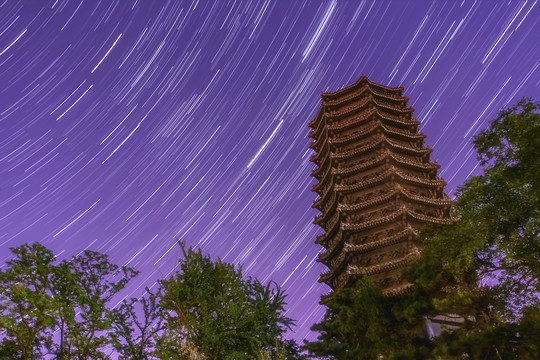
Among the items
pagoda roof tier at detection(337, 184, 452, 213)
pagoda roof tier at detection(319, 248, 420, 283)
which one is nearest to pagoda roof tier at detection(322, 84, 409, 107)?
pagoda roof tier at detection(337, 184, 452, 213)

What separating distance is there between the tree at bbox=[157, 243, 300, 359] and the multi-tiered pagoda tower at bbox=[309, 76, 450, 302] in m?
10.3

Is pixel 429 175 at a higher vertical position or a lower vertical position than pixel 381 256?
higher

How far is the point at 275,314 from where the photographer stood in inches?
714

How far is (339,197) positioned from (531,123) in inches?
Result: 767

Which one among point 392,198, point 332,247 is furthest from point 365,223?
point 332,247

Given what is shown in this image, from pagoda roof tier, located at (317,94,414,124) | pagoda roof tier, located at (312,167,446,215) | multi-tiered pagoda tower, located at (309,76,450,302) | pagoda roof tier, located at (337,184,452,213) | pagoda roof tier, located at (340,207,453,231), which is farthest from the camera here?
pagoda roof tier, located at (317,94,414,124)

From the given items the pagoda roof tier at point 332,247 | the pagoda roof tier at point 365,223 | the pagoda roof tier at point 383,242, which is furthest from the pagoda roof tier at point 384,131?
the pagoda roof tier at point 383,242

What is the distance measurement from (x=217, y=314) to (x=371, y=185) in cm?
1788

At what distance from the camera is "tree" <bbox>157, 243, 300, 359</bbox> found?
16.0 meters

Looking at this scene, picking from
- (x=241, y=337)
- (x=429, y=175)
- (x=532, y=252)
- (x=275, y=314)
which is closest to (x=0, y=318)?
(x=241, y=337)

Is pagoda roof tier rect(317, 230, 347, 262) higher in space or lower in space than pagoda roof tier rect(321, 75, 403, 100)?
lower

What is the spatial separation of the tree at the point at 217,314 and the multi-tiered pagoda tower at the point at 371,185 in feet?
33.7

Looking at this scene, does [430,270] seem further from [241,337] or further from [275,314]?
[241,337]

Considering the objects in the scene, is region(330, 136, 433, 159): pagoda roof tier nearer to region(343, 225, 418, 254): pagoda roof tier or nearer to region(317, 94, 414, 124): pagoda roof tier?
region(317, 94, 414, 124): pagoda roof tier
